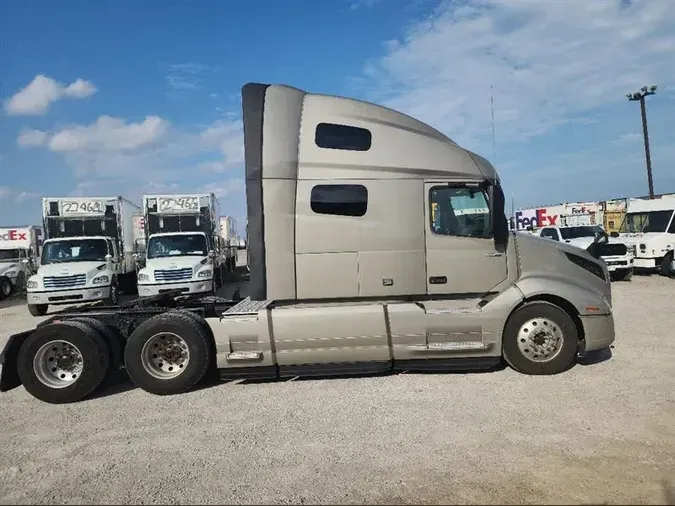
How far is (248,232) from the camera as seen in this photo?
6.42m

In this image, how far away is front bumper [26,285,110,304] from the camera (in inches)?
565

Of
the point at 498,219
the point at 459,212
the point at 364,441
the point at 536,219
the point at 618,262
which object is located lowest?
the point at 364,441

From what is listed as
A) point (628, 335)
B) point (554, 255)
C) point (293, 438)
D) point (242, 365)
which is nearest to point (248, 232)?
point (242, 365)

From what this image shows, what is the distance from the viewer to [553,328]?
650cm

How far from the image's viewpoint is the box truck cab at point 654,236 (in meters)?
17.7

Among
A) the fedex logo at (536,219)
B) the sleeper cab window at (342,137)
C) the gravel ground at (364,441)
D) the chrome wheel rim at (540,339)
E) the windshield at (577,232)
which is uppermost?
the fedex logo at (536,219)

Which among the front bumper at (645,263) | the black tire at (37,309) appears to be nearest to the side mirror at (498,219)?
the black tire at (37,309)

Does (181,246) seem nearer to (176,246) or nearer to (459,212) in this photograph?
(176,246)

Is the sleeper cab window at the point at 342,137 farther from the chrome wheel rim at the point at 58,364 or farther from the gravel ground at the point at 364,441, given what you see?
the chrome wheel rim at the point at 58,364

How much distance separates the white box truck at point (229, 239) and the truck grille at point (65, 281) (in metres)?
7.78

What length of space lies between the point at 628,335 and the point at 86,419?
8.41 m

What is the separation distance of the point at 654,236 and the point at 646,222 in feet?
3.74

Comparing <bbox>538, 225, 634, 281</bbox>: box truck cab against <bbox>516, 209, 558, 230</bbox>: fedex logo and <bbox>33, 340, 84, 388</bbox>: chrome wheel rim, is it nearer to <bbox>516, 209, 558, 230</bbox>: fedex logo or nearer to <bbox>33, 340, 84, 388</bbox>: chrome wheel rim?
<bbox>516, 209, 558, 230</bbox>: fedex logo

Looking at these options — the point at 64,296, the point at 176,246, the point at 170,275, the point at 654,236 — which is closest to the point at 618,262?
the point at 654,236
